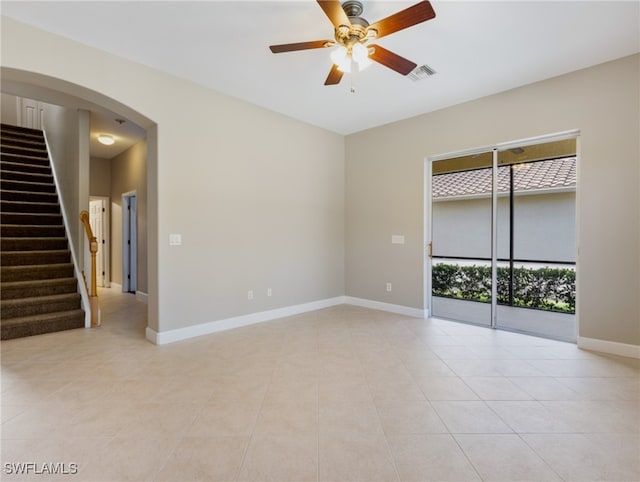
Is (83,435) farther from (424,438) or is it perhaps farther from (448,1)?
(448,1)

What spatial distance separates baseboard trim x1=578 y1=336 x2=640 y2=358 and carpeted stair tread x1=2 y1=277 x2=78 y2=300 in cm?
664

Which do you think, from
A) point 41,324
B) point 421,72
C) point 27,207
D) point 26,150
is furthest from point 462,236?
point 26,150

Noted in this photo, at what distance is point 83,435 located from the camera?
194 cm

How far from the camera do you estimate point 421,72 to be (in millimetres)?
3469

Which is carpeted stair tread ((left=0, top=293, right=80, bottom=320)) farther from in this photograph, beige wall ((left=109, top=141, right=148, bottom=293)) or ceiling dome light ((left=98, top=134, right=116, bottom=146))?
ceiling dome light ((left=98, top=134, right=116, bottom=146))

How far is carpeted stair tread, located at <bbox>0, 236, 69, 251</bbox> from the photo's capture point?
4.67 metres

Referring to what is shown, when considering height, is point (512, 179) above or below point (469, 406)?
above

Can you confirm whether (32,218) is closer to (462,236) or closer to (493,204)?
(462,236)

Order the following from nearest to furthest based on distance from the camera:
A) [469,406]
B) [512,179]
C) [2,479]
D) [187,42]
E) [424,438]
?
[2,479] < [424,438] < [469,406] < [187,42] < [512,179]

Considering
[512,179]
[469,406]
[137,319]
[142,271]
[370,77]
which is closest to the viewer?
[469,406]

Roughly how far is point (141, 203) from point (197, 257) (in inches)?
122

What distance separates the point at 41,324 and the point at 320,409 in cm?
388

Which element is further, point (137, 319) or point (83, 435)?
point (137, 319)

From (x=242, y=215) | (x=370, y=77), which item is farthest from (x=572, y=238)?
(x=242, y=215)
